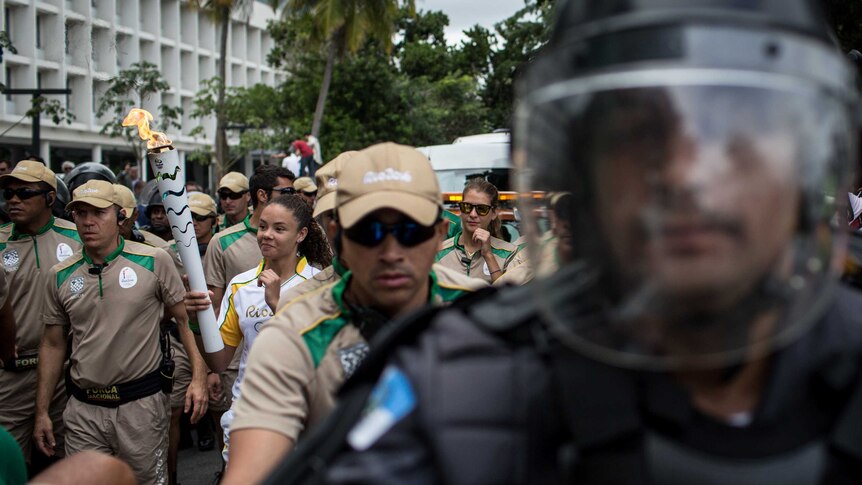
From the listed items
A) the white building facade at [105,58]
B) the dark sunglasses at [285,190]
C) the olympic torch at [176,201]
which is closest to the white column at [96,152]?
the white building facade at [105,58]

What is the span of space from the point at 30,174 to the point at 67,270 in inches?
40.7

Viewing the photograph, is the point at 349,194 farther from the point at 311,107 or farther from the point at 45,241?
the point at 311,107

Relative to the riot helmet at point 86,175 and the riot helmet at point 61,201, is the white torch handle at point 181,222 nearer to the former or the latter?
the riot helmet at point 61,201

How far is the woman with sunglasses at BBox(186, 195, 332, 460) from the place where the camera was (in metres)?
4.72

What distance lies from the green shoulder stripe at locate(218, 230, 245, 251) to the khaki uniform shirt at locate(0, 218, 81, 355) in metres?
0.96

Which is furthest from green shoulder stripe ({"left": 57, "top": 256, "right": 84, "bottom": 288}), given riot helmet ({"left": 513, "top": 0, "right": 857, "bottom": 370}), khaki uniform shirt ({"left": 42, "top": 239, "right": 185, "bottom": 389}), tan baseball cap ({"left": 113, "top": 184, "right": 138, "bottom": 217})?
riot helmet ({"left": 513, "top": 0, "right": 857, "bottom": 370})

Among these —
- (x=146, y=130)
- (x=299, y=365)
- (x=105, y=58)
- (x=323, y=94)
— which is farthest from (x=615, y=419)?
(x=105, y=58)

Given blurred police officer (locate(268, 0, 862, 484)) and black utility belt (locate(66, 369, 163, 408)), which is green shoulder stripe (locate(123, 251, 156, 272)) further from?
blurred police officer (locate(268, 0, 862, 484))

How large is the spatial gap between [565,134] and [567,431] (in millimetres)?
415

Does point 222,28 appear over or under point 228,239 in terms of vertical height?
over

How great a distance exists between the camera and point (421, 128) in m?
32.0

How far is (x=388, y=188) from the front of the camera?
2549 millimetres

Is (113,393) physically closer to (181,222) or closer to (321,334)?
(181,222)

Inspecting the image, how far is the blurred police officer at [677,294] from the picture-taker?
3.97 ft
